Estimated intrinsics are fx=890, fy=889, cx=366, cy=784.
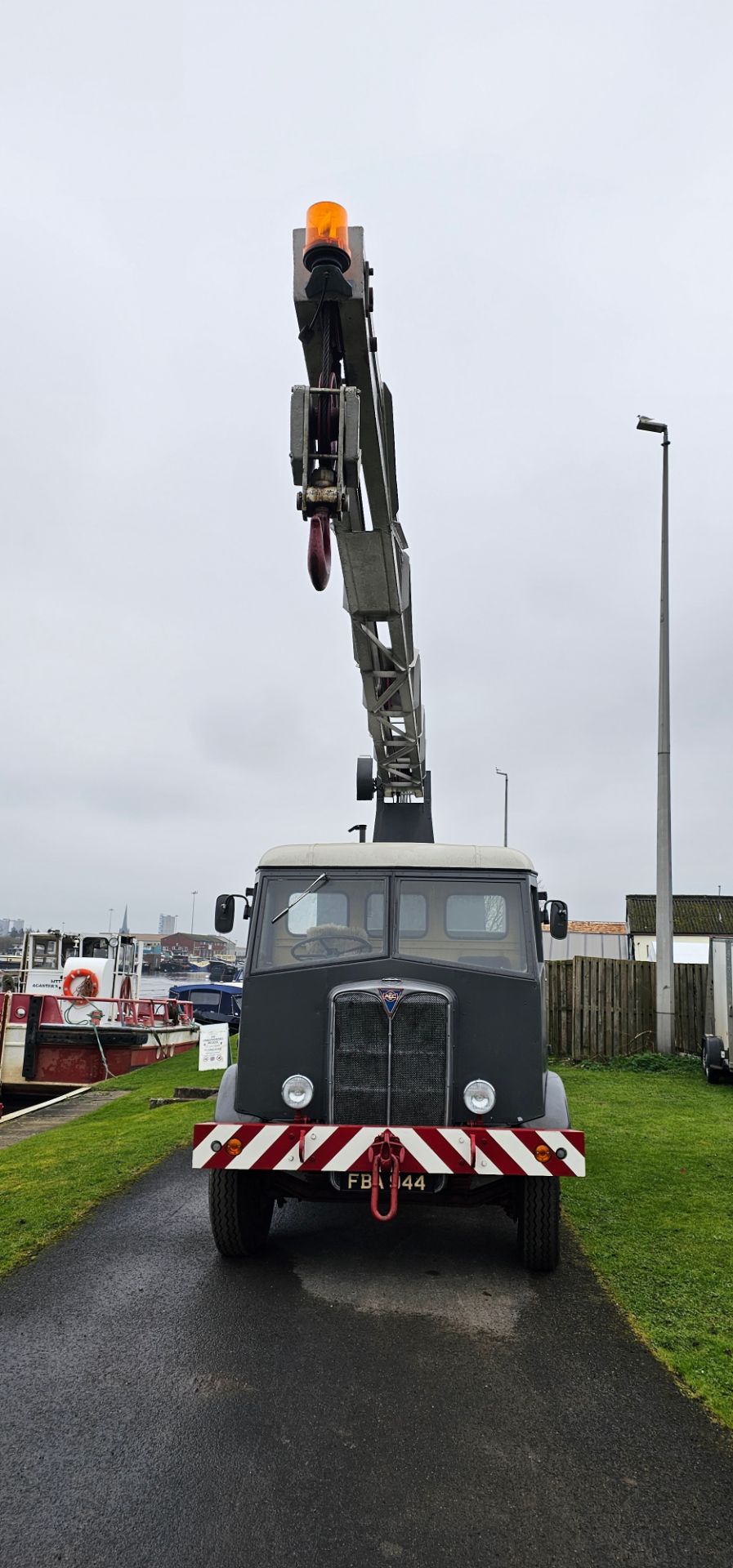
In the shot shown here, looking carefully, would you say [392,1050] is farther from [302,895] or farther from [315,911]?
[302,895]

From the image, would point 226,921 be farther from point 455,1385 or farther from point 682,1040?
point 682,1040

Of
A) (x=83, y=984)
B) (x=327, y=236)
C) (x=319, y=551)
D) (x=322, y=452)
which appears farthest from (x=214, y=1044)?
(x=83, y=984)

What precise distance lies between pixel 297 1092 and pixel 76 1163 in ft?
→ 12.8

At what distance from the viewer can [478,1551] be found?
2895 millimetres

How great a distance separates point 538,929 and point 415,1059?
1.25 meters

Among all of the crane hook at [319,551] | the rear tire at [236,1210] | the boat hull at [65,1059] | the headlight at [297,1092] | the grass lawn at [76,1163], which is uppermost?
the crane hook at [319,551]

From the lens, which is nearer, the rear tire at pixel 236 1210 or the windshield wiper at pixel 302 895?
the rear tire at pixel 236 1210

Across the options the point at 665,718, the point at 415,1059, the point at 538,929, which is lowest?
the point at 415,1059

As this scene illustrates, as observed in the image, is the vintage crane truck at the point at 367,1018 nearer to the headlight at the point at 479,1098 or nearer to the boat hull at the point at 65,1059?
the headlight at the point at 479,1098

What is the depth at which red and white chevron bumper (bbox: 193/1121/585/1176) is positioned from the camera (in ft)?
16.6

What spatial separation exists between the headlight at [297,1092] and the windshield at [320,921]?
0.71 metres

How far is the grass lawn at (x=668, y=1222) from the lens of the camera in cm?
442

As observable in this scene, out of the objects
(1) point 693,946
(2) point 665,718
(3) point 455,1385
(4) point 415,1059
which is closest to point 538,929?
(4) point 415,1059

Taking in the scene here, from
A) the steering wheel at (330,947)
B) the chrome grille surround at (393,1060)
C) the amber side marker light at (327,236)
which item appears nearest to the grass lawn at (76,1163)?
the chrome grille surround at (393,1060)
